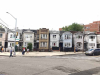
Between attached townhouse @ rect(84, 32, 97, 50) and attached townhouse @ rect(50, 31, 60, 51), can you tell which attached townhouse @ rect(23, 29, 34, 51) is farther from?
attached townhouse @ rect(84, 32, 97, 50)

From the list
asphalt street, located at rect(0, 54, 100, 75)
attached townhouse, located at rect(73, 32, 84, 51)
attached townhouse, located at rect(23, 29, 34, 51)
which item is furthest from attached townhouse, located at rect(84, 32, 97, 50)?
asphalt street, located at rect(0, 54, 100, 75)

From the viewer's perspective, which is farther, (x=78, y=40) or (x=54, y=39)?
(x=78, y=40)

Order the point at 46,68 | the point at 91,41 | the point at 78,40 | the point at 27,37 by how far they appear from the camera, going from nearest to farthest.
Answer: the point at 46,68
the point at 27,37
the point at 91,41
the point at 78,40

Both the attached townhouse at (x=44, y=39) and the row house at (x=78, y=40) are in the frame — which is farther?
the row house at (x=78, y=40)

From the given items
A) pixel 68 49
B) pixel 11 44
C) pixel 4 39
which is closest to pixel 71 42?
pixel 68 49

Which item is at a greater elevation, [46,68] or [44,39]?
[44,39]

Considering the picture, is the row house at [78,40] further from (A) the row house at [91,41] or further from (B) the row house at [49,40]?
(A) the row house at [91,41]

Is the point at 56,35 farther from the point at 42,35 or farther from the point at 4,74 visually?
the point at 4,74

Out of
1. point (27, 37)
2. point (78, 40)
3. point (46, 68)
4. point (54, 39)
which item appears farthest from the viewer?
point (78, 40)

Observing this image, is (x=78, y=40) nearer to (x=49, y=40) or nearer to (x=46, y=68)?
(x=49, y=40)

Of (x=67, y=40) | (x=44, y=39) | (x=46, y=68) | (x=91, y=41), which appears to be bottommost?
(x=46, y=68)

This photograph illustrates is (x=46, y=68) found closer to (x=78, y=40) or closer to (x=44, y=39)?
(x=44, y=39)

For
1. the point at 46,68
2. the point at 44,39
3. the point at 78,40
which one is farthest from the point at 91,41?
the point at 46,68

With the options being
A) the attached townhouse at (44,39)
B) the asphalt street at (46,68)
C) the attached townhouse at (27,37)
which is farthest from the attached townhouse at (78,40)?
the asphalt street at (46,68)
